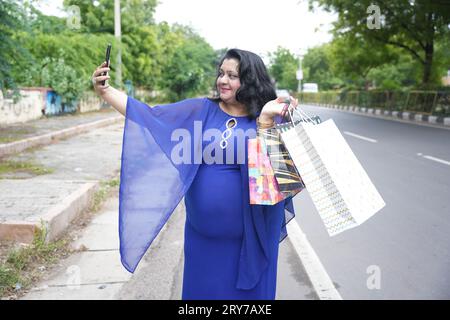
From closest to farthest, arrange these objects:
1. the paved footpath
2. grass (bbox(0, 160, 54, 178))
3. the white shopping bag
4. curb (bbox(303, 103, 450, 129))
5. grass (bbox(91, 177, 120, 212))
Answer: the white shopping bag
the paved footpath
grass (bbox(91, 177, 120, 212))
grass (bbox(0, 160, 54, 178))
curb (bbox(303, 103, 450, 129))

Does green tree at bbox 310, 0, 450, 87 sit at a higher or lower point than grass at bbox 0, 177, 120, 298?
higher

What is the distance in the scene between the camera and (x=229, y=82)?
2131mm

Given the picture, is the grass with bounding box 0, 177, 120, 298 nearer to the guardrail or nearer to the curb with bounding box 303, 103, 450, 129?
the curb with bounding box 303, 103, 450, 129

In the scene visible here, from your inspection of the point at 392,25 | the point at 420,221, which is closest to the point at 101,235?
the point at 420,221

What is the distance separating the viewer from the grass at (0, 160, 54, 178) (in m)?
7.14

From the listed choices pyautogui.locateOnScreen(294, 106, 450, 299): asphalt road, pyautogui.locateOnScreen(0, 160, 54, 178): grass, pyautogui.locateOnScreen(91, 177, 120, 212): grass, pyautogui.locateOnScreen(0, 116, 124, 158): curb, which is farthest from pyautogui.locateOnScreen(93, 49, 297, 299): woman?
pyautogui.locateOnScreen(0, 116, 124, 158): curb

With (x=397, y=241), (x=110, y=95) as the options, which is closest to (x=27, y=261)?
(x=110, y=95)

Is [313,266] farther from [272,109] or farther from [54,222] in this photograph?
[54,222]

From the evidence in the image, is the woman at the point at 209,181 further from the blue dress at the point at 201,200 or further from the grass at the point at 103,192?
the grass at the point at 103,192

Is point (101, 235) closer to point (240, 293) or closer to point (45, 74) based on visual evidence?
point (240, 293)

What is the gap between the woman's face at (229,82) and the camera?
212cm

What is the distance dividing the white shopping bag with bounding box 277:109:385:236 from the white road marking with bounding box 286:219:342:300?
66.2 inches

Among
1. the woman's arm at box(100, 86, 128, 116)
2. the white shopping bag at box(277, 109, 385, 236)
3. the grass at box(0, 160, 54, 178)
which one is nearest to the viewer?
the white shopping bag at box(277, 109, 385, 236)

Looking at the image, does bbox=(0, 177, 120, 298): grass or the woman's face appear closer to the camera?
the woman's face
